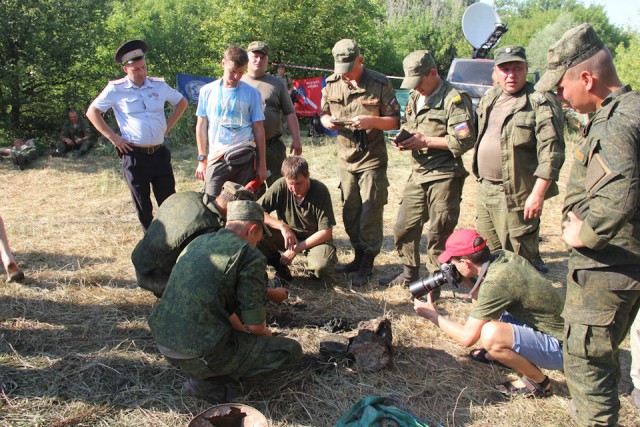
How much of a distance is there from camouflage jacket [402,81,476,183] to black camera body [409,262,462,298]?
4.10 ft

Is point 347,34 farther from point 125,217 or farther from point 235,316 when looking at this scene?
point 235,316

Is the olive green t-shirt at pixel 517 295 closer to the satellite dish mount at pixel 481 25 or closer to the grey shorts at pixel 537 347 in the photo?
the grey shorts at pixel 537 347

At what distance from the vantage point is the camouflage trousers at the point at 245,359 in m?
2.84

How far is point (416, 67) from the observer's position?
3953mm

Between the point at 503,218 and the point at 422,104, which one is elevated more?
the point at 422,104

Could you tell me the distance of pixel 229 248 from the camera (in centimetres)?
282

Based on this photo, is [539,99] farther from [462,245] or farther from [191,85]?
[191,85]

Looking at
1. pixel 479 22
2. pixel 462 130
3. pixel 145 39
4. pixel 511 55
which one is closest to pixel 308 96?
pixel 145 39

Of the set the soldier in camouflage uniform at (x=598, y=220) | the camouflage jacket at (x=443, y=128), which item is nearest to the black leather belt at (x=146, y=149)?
the camouflage jacket at (x=443, y=128)

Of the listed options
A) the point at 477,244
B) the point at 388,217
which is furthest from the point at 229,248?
the point at 388,217

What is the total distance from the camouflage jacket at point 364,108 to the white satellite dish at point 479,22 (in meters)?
11.4

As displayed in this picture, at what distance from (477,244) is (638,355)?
3.68 ft

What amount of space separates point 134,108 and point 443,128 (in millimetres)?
2907

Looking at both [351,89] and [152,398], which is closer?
[152,398]
